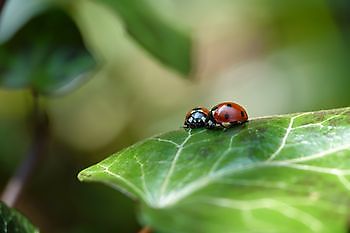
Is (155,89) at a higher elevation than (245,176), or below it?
below

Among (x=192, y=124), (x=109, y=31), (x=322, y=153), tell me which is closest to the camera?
(x=322, y=153)

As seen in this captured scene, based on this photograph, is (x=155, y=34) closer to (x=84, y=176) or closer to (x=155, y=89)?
(x=84, y=176)

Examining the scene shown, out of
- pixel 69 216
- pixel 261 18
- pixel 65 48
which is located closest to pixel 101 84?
pixel 69 216

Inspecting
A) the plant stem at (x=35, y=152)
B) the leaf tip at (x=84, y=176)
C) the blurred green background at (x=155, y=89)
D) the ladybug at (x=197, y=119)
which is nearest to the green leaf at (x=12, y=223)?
the leaf tip at (x=84, y=176)

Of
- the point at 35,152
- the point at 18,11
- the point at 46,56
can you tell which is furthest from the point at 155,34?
the point at 18,11

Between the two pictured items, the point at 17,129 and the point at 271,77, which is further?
the point at 271,77

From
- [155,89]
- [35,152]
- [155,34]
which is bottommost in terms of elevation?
[155,89]

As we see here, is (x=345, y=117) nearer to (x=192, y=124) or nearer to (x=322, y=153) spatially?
(x=322, y=153)
